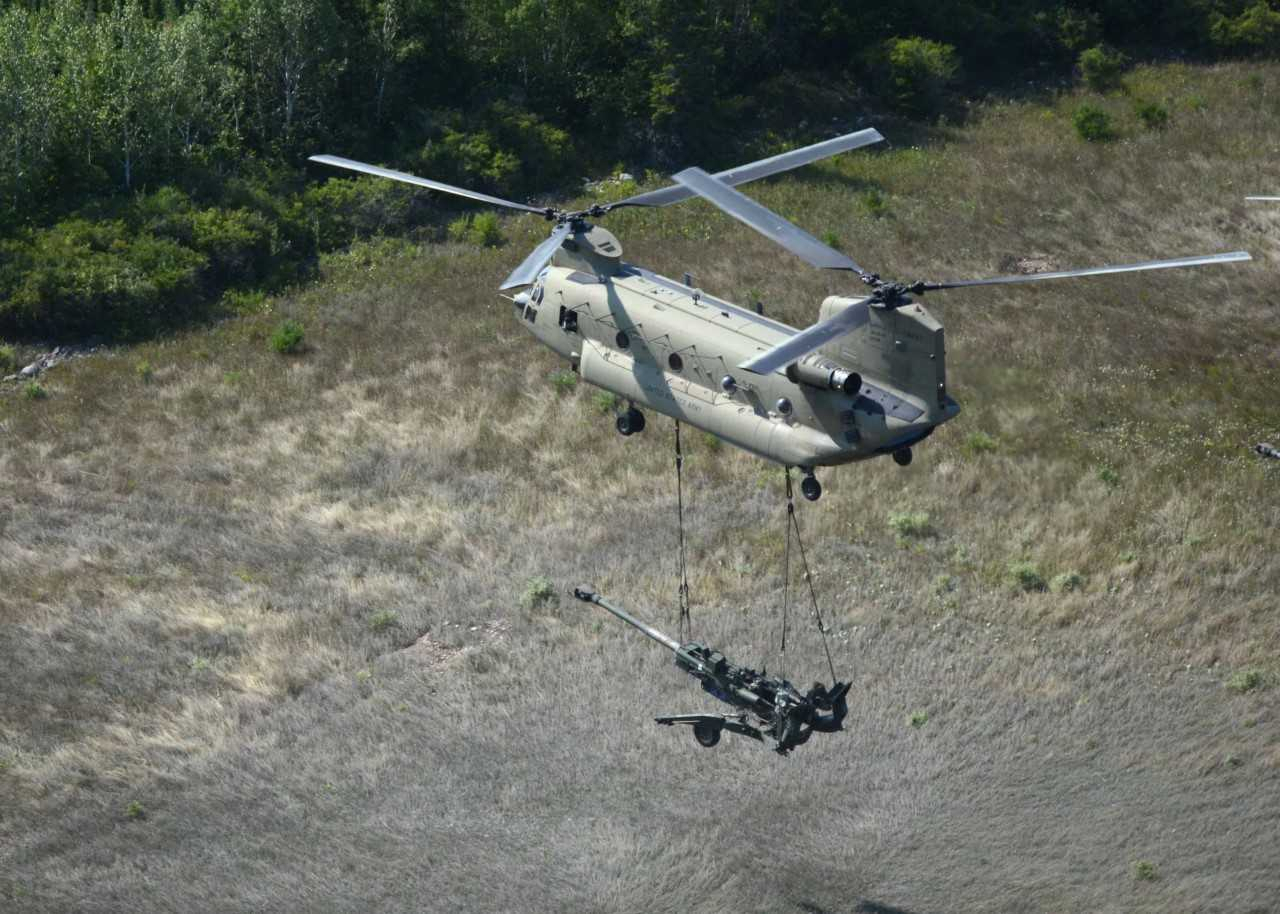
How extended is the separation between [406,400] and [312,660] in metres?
11.1

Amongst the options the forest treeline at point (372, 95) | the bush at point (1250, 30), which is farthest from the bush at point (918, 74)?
the bush at point (1250, 30)

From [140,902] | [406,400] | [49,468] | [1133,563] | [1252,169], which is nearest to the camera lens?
[140,902]

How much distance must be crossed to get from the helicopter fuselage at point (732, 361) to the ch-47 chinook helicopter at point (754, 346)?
23 millimetres

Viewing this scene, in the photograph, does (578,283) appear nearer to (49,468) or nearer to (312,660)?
(312,660)

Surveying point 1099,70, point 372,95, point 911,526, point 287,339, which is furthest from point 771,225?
point 1099,70

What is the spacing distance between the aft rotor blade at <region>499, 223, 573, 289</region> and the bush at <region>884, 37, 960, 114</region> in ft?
105

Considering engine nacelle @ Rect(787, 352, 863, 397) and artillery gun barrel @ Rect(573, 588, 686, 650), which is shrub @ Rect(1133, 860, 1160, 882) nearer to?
artillery gun barrel @ Rect(573, 588, 686, 650)

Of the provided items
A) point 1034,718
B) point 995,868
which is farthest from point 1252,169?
point 995,868

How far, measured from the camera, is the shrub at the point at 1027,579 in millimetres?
35750

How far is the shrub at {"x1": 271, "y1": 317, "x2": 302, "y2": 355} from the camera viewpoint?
149 ft

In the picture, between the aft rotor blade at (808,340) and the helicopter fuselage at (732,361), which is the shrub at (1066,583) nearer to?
the helicopter fuselage at (732,361)

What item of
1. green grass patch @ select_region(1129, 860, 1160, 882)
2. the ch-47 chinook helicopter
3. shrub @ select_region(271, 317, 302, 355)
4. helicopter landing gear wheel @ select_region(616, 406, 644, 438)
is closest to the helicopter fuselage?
the ch-47 chinook helicopter

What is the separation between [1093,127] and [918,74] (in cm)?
678

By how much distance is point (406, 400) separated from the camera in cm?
4312
